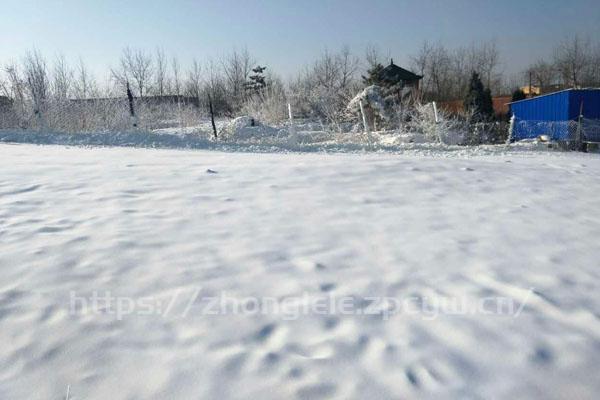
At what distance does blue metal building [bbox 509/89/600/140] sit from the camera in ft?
45.3

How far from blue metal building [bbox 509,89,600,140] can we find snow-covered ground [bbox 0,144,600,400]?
1209 cm

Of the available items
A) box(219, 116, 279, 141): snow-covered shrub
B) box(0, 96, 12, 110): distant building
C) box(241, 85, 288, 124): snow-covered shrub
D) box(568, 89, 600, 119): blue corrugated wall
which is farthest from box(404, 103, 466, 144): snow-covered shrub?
box(0, 96, 12, 110): distant building

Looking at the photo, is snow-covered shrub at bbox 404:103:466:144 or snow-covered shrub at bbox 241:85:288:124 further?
snow-covered shrub at bbox 241:85:288:124

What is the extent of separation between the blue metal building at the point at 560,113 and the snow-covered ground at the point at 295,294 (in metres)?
12.1

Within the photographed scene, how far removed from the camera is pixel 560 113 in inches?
600

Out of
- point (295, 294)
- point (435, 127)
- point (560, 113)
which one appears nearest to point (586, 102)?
point (560, 113)

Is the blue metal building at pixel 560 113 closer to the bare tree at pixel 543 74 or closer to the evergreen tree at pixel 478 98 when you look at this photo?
the evergreen tree at pixel 478 98

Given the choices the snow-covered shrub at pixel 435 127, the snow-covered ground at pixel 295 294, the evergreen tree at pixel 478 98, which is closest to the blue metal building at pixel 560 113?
the snow-covered shrub at pixel 435 127

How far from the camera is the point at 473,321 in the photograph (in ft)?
6.00

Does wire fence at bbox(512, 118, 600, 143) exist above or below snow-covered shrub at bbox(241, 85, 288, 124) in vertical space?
below

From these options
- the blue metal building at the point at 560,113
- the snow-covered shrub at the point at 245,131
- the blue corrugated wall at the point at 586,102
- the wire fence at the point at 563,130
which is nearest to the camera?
the wire fence at the point at 563,130

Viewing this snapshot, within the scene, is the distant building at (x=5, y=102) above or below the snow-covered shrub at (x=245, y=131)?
above

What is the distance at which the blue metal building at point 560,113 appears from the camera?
1382cm

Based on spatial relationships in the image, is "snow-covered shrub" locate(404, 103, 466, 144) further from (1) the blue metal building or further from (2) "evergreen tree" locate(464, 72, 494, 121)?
(2) "evergreen tree" locate(464, 72, 494, 121)
